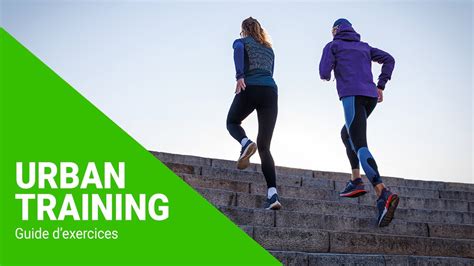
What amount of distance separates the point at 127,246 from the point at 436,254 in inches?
109

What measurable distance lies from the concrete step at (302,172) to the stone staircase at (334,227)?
2.95ft

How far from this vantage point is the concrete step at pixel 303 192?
5508mm

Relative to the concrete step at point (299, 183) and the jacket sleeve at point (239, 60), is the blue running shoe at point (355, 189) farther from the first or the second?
the jacket sleeve at point (239, 60)

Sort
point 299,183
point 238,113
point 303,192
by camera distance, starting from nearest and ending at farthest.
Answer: point 238,113
point 303,192
point 299,183

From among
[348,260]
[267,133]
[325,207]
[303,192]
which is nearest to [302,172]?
[303,192]

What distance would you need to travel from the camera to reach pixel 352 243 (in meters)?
4.20

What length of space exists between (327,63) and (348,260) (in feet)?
6.77

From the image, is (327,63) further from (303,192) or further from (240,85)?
(303,192)

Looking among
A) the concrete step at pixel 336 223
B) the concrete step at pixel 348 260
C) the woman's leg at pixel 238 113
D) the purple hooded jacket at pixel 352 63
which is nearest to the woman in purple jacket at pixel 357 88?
the purple hooded jacket at pixel 352 63

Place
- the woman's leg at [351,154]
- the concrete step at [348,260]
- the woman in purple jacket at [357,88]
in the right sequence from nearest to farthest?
the concrete step at [348,260] < the woman in purple jacket at [357,88] < the woman's leg at [351,154]

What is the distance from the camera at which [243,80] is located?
470 centimetres

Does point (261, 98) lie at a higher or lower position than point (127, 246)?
higher

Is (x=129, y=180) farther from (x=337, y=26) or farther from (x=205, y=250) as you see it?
(x=337, y=26)

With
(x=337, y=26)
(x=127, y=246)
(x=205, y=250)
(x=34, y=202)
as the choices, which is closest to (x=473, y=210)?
(x=337, y=26)
